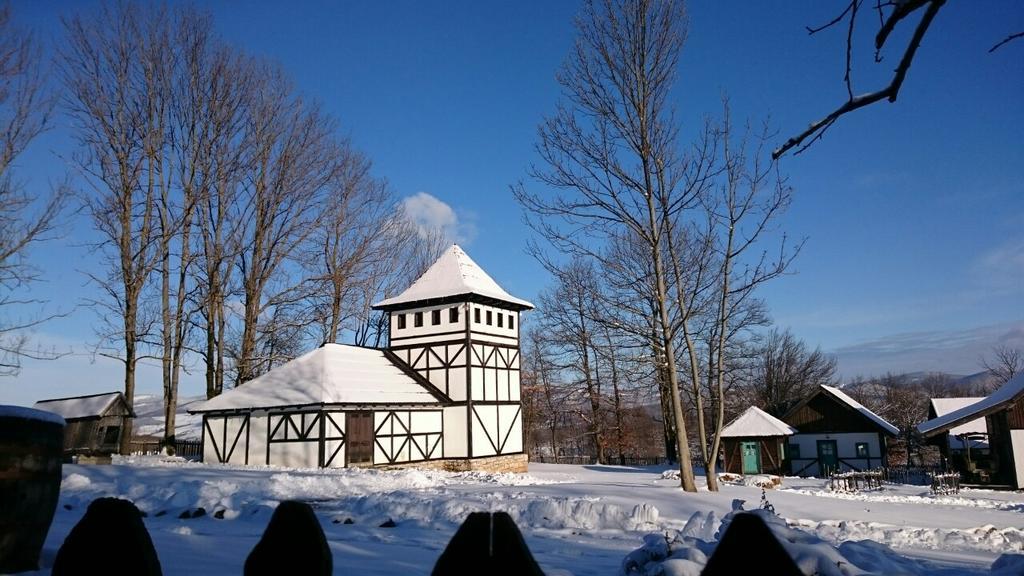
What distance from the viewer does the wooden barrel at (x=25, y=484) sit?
3881 millimetres

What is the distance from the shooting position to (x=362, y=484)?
16547 mm

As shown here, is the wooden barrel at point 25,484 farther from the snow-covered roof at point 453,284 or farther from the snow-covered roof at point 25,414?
the snow-covered roof at point 453,284

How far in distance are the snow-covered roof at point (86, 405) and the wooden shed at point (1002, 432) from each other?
32.9 meters

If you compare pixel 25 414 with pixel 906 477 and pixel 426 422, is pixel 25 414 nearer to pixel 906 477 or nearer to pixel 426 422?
pixel 426 422

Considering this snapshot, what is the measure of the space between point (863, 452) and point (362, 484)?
1089 inches

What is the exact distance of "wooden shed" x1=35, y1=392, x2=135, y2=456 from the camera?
952 inches

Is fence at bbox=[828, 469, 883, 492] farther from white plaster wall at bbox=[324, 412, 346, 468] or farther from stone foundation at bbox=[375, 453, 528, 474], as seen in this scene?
white plaster wall at bbox=[324, 412, 346, 468]

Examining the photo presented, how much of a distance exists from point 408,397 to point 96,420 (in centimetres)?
1155

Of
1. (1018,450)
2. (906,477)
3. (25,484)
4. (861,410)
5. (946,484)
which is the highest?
(861,410)

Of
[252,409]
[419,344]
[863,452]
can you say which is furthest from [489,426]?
[863,452]

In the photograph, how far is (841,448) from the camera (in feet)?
111

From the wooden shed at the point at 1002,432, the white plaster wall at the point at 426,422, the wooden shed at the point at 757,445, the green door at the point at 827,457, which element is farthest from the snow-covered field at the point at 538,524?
the green door at the point at 827,457

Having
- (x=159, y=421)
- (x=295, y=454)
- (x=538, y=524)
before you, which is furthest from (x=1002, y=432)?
(x=159, y=421)

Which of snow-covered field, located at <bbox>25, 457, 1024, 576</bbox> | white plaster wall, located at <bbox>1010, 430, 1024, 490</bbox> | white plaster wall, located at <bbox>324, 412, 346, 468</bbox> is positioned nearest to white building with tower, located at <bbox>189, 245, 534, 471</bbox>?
white plaster wall, located at <bbox>324, 412, 346, 468</bbox>
